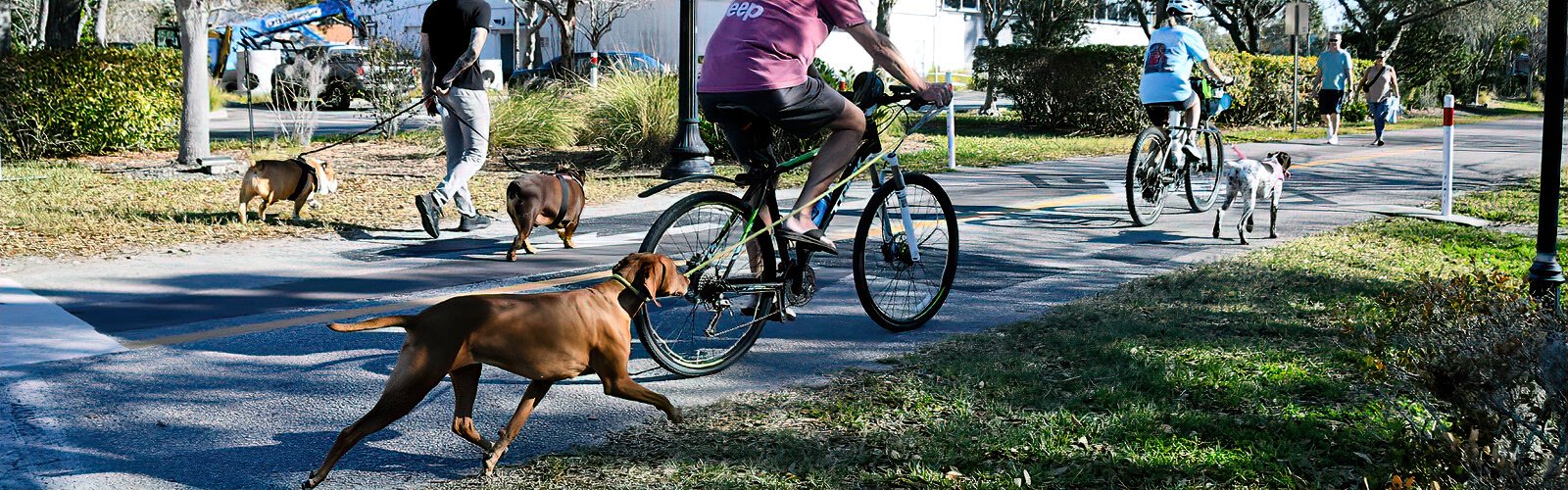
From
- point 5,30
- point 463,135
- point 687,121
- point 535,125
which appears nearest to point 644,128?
point 687,121

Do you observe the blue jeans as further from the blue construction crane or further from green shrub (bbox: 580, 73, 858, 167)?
the blue construction crane

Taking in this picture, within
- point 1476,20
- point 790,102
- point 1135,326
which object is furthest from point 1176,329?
point 1476,20

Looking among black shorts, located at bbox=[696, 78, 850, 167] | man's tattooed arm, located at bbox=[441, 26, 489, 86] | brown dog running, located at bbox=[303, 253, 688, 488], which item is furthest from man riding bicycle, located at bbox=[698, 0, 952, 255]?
man's tattooed arm, located at bbox=[441, 26, 489, 86]

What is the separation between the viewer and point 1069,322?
573 centimetres

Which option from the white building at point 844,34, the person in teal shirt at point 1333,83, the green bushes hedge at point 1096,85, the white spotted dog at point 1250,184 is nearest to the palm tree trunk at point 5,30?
the white spotted dog at point 1250,184

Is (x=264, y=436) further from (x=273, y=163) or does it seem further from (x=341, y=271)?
(x=273, y=163)

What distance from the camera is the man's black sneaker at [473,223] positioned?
9.20 m

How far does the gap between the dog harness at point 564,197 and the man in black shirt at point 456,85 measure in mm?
931

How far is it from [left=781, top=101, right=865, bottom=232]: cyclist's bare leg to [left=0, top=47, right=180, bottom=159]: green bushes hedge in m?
12.2

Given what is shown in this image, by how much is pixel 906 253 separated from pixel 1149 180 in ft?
14.7

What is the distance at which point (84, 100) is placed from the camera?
1445cm

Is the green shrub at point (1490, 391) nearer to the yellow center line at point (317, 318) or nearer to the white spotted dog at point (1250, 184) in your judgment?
the yellow center line at point (317, 318)

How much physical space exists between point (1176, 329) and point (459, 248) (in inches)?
187

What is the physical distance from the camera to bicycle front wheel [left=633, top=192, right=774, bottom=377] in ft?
15.3
